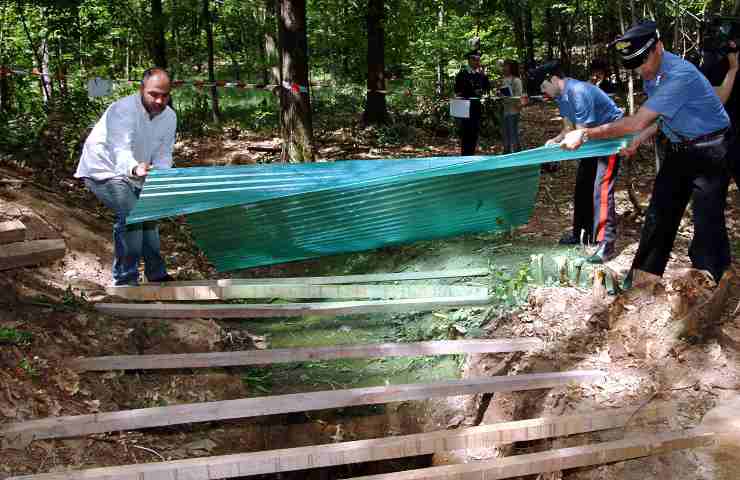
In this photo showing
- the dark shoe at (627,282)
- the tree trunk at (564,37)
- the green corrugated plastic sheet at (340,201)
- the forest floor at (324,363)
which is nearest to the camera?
the forest floor at (324,363)

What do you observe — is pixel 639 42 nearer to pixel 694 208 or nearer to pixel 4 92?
pixel 694 208

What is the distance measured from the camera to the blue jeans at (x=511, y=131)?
322 inches

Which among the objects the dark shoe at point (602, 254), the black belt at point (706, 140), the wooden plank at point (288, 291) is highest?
the black belt at point (706, 140)

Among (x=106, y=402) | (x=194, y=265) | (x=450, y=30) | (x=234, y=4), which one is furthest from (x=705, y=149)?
(x=234, y=4)

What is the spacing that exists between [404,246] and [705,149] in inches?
109

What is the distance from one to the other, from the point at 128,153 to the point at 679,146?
3.15 m

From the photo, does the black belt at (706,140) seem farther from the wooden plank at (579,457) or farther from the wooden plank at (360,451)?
the wooden plank at (579,457)

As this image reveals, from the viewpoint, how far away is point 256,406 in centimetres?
300

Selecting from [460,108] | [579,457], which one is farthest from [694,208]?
[460,108]

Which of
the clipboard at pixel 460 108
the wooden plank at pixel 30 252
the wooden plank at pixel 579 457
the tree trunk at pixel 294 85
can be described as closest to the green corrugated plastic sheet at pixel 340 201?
the wooden plank at pixel 30 252

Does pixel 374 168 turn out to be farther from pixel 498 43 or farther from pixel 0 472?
pixel 498 43

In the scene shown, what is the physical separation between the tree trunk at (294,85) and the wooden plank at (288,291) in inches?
114

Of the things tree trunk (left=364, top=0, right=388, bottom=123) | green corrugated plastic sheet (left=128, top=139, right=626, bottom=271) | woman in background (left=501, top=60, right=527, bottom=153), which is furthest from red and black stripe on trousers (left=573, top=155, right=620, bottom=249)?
tree trunk (left=364, top=0, right=388, bottom=123)

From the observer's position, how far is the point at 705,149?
3475 millimetres
